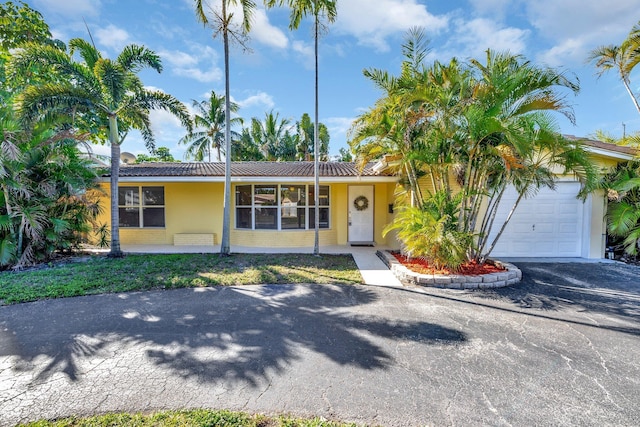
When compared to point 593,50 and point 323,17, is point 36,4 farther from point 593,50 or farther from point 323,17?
point 593,50

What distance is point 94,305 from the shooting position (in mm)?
5109

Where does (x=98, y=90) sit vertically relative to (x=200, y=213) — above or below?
above

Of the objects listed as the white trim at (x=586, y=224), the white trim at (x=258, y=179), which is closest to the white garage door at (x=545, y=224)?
the white trim at (x=586, y=224)

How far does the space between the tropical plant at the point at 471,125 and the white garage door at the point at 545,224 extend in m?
1.64

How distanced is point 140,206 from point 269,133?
1830 centimetres

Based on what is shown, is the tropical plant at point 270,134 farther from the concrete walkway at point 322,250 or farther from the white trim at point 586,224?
the white trim at point 586,224

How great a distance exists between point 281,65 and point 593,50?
407 inches

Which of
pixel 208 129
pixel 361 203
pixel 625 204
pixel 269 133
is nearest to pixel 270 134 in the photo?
pixel 269 133

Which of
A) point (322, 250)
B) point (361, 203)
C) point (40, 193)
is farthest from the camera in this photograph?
point (361, 203)

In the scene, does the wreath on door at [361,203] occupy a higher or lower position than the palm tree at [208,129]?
lower

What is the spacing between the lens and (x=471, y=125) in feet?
19.5

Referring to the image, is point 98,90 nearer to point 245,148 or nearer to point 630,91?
point 630,91

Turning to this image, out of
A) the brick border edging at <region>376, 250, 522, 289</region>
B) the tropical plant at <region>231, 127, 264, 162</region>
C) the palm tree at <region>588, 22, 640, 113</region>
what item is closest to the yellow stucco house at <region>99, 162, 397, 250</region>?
the brick border edging at <region>376, 250, 522, 289</region>

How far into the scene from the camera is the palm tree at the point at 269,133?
27844 mm
